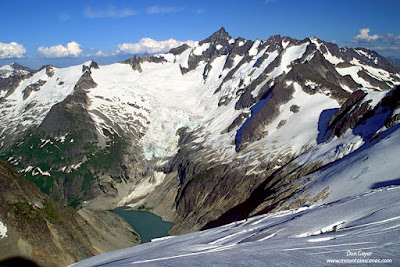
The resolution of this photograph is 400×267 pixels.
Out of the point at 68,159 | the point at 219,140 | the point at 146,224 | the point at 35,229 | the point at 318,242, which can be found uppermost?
the point at 68,159

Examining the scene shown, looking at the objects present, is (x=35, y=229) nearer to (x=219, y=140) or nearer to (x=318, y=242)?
(x=318, y=242)

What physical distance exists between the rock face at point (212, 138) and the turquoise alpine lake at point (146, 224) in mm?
3625

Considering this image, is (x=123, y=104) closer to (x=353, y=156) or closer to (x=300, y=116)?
(x=300, y=116)

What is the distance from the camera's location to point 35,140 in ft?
554

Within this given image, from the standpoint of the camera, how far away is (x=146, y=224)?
113938 millimetres

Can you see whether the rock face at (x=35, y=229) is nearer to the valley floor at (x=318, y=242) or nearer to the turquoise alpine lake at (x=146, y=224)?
the valley floor at (x=318, y=242)

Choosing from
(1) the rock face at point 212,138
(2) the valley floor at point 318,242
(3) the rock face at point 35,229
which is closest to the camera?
(2) the valley floor at point 318,242

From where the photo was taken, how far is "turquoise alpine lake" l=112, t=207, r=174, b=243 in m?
105

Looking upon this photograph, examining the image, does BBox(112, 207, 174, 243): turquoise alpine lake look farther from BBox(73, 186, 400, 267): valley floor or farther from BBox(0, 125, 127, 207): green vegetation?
BBox(73, 186, 400, 267): valley floor

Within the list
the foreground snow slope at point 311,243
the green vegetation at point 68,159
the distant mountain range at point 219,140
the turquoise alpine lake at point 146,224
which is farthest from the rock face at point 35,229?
the green vegetation at point 68,159

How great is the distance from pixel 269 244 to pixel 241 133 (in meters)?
107

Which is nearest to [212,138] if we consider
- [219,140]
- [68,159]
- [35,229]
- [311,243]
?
[219,140]

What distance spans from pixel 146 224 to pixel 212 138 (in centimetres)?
4744

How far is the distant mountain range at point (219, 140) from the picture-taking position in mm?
79938
